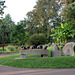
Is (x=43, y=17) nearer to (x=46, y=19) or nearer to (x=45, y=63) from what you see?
(x=46, y=19)

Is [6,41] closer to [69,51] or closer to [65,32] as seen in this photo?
[65,32]

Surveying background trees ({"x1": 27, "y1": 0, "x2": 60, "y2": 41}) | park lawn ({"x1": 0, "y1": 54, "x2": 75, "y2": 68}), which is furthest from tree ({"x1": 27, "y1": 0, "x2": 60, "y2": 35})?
park lawn ({"x1": 0, "y1": 54, "x2": 75, "y2": 68})

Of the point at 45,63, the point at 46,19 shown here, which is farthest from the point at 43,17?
the point at 45,63

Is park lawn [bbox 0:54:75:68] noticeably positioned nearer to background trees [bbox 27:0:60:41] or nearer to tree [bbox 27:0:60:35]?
tree [bbox 27:0:60:35]

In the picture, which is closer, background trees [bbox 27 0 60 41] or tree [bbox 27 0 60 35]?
tree [bbox 27 0 60 35]

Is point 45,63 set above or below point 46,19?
below

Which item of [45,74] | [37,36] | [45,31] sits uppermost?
[45,31]

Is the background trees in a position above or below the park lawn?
above

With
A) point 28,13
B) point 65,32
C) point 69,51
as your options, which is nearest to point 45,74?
point 69,51

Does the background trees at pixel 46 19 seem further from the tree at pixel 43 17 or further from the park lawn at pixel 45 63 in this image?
the park lawn at pixel 45 63

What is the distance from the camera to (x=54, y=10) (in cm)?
3491

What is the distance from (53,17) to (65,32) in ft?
59.6

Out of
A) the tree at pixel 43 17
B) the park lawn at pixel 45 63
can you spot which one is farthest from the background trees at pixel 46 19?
the park lawn at pixel 45 63

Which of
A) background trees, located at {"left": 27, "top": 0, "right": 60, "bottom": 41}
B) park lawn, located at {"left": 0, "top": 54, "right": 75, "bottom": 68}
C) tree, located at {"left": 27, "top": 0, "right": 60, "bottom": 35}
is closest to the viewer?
park lawn, located at {"left": 0, "top": 54, "right": 75, "bottom": 68}
